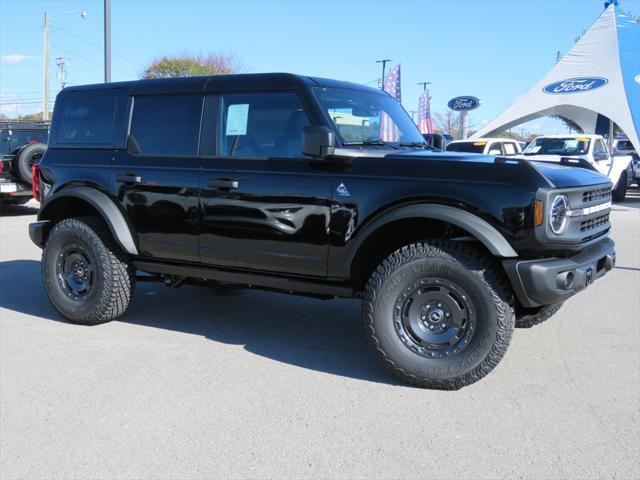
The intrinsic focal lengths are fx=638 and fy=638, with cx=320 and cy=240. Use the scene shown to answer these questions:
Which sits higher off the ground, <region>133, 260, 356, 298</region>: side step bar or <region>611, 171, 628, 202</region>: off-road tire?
<region>611, 171, 628, 202</region>: off-road tire

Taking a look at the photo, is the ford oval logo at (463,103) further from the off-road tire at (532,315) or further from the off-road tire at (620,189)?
the off-road tire at (532,315)

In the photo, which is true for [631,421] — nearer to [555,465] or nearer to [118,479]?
[555,465]

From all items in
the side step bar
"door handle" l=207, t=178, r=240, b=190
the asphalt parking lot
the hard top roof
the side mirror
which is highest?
the hard top roof

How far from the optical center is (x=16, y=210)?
14.9 m

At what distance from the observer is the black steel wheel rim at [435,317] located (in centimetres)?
394

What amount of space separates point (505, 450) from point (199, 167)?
2.85 meters

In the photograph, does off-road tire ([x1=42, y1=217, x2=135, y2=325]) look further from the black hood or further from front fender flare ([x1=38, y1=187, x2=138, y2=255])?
the black hood

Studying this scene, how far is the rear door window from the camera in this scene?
4840 mm

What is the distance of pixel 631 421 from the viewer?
3525 millimetres

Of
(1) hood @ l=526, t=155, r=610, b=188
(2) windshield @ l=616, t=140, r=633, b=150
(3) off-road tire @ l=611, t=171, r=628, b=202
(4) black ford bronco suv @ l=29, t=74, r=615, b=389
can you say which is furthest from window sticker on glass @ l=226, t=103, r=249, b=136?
(2) windshield @ l=616, t=140, r=633, b=150

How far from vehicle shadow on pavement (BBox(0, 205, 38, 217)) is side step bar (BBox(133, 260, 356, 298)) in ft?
34.0

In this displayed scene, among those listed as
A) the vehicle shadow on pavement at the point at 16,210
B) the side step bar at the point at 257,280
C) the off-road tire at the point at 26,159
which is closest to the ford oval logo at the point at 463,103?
the vehicle shadow on pavement at the point at 16,210

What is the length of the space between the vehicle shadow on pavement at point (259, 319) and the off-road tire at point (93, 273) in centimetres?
24

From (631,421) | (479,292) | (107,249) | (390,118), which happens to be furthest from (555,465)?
(107,249)
